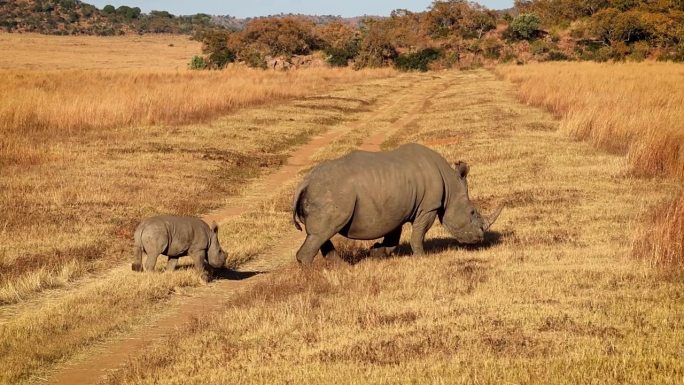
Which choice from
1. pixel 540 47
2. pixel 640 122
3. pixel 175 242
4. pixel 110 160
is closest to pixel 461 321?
pixel 175 242

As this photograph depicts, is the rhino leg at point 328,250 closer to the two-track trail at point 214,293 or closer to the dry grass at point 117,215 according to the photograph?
the two-track trail at point 214,293

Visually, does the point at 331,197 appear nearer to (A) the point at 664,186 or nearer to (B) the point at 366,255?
(B) the point at 366,255

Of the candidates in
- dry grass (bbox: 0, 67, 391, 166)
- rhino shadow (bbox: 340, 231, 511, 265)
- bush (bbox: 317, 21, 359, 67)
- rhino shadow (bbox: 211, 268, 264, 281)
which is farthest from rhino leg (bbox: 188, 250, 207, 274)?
bush (bbox: 317, 21, 359, 67)

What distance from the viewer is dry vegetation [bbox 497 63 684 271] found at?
1004 cm

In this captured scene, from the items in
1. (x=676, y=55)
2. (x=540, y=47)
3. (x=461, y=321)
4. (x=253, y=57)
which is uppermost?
(x=676, y=55)

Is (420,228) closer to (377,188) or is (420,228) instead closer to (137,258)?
(377,188)

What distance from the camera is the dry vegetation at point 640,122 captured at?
10039 millimetres

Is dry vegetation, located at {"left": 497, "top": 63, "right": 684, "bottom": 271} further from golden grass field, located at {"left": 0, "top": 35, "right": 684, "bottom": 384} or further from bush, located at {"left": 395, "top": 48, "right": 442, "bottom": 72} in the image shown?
bush, located at {"left": 395, "top": 48, "right": 442, "bottom": 72}

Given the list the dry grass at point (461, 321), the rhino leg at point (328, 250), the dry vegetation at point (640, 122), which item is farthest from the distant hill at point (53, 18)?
the dry grass at point (461, 321)

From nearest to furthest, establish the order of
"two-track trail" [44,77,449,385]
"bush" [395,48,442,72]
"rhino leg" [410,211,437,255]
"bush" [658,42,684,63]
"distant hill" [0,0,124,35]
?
"two-track trail" [44,77,449,385] < "rhino leg" [410,211,437,255] < "bush" [658,42,684,63] < "bush" [395,48,442,72] < "distant hill" [0,0,124,35]

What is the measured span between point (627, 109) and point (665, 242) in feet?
47.9

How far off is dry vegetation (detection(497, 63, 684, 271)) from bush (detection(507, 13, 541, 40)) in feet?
139

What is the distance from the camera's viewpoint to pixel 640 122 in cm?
2059

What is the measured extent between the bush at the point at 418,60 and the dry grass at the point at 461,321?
6080 centimetres
